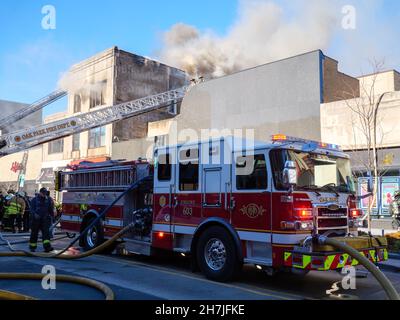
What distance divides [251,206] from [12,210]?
12.1m

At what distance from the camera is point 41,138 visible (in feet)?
55.0

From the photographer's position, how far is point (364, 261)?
566 cm

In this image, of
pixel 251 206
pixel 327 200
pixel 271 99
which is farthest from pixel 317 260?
pixel 271 99

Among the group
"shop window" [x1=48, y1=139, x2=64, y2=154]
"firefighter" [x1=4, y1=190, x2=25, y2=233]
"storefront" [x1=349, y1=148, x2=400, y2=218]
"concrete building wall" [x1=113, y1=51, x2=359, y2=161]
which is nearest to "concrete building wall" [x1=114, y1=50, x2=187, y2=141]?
"shop window" [x1=48, y1=139, x2=64, y2=154]

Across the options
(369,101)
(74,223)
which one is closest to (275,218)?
(74,223)

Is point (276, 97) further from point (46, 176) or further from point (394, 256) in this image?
point (46, 176)

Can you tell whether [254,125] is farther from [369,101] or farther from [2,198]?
[2,198]

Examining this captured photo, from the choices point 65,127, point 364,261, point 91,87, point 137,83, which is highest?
point 137,83

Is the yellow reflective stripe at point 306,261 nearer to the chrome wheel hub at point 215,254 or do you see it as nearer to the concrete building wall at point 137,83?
the chrome wheel hub at point 215,254

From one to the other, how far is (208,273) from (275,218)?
1641mm

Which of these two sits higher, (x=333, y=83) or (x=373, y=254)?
(x=333, y=83)

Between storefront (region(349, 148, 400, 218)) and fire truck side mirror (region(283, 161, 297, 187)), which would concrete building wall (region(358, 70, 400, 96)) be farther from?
fire truck side mirror (region(283, 161, 297, 187))

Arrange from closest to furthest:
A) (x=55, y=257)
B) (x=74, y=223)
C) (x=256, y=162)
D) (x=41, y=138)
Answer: (x=256, y=162), (x=55, y=257), (x=74, y=223), (x=41, y=138)
